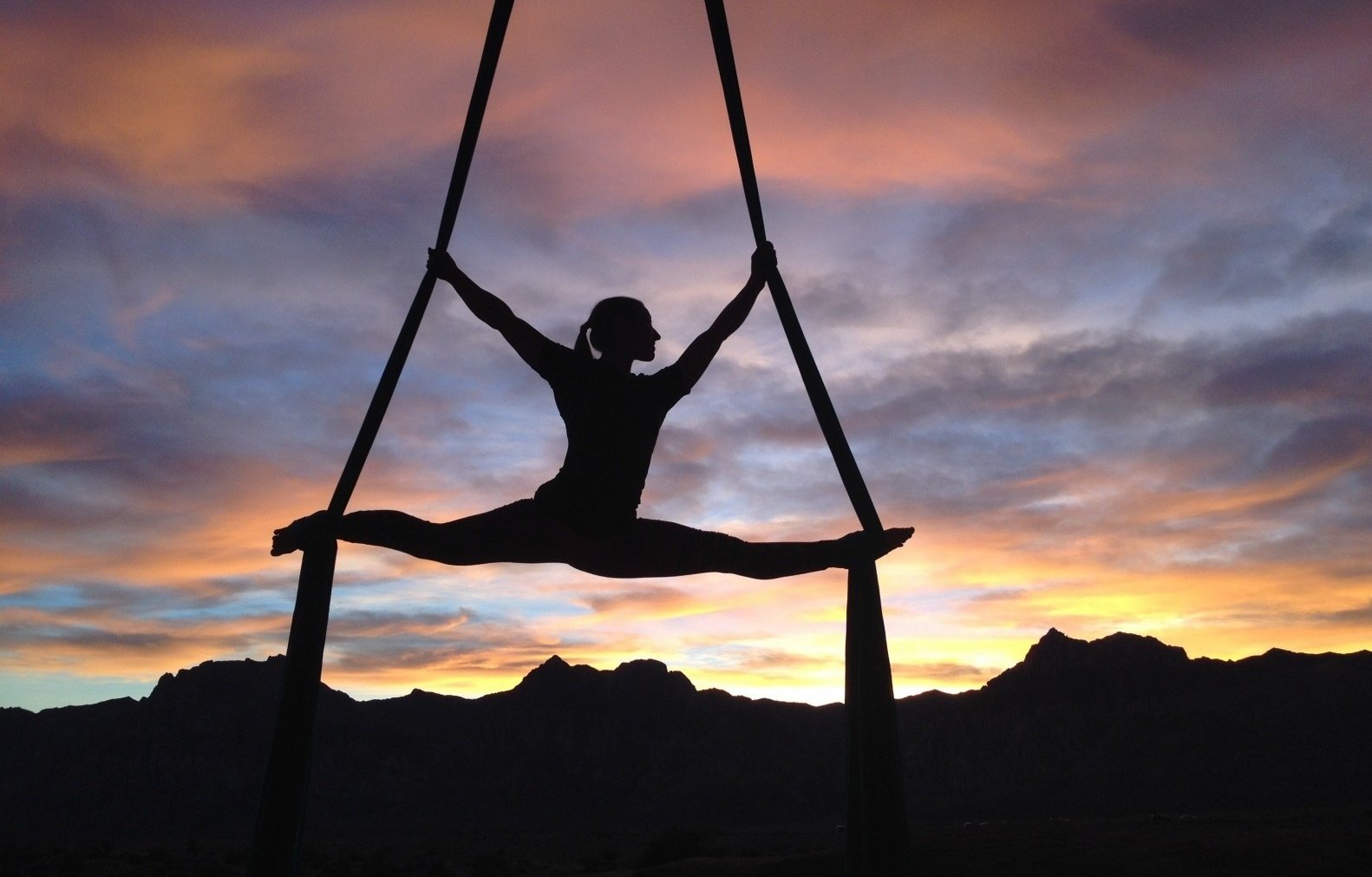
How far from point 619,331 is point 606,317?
0.11 metres

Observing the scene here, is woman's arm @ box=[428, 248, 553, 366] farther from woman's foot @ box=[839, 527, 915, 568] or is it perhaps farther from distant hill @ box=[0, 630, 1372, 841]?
distant hill @ box=[0, 630, 1372, 841]

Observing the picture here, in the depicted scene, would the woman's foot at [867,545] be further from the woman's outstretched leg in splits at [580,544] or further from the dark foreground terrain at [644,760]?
the dark foreground terrain at [644,760]

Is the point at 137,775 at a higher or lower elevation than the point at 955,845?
higher

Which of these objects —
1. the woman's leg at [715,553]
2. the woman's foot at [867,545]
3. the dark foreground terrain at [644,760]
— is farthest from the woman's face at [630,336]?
the dark foreground terrain at [644,760]

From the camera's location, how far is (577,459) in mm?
5840

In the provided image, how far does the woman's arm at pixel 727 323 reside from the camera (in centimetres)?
614

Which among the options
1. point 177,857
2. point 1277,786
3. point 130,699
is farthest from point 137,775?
point 1277,786

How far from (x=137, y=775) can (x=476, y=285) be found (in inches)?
4292

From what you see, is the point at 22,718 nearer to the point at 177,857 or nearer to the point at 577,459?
the point at 177,857

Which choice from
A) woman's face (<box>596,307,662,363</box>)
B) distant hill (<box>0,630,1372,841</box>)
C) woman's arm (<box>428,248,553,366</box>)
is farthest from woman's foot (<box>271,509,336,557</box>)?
distant hill (<box>0,630,1372,841</box>)

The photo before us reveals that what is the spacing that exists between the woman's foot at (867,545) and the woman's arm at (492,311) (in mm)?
1992

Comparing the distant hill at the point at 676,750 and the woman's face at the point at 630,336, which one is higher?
the distant hill at the point at 676,750

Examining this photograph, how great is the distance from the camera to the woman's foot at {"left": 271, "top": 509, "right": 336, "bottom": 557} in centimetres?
568

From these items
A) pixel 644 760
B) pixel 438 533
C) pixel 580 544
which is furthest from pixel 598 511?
pixel 644 760
